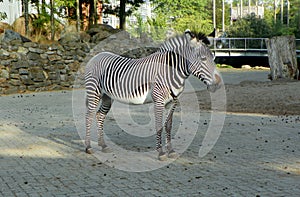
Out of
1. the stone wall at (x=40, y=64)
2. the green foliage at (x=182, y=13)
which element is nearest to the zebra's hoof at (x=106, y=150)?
the stone wall at (x=40, y=64)

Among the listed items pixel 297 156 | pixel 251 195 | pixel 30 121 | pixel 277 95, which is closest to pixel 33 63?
pixel 30 121

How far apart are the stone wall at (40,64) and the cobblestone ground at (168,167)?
10243 mm

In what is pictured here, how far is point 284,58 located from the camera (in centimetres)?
2383

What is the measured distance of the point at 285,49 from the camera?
24016mm

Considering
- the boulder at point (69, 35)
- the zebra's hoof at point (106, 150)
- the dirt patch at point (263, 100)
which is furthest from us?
the boulder at point (69, 35)

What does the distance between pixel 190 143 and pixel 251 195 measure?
391cm

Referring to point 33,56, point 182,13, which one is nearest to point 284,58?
point 33,56

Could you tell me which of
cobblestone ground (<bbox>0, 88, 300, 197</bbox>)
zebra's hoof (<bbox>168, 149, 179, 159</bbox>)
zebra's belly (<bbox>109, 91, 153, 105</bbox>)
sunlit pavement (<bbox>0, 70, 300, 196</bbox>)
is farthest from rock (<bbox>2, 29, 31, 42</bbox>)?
zebra's hoof (<bbox>168, 149, 179, 159</bbox>)

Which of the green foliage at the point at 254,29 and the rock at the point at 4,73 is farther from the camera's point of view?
the green foliage at the point at 254,29

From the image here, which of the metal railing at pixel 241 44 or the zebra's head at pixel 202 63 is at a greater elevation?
the metal railing at pixel 241 44

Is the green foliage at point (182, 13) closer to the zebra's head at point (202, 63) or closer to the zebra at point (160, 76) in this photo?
the zebra at point (160, 76)

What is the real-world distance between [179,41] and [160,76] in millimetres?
704

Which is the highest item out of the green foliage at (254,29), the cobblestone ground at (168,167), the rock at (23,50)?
the green foliage at (254,29)

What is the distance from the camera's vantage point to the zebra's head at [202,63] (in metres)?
8.23
